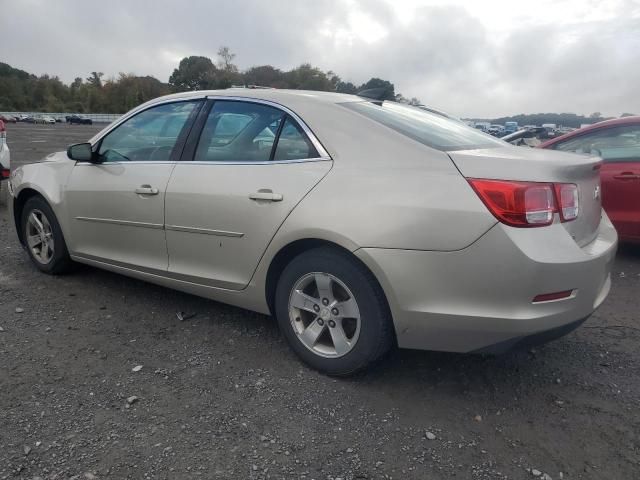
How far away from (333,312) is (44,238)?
291 centimetres

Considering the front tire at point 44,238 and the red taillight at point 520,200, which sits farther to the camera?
the front tire at point 44,238

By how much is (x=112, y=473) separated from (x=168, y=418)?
415mm


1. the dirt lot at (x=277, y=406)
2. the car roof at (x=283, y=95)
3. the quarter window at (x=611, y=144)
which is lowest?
the dirt lot at (x=277, y=406)

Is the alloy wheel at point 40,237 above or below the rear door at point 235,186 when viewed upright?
below

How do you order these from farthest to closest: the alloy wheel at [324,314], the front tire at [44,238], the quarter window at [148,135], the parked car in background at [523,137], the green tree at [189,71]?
1. the green tree at [189,71]
2. the parked car in background at [523,137]
3. the front tire at [44,238]
4. the quarter window at [148,135]
5. the alloy wheel at [324,314]

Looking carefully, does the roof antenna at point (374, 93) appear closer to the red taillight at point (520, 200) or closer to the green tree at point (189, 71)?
the red taillight at point (520, 200)

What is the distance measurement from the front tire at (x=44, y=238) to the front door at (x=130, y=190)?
21 cm

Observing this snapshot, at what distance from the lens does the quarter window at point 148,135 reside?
366 centimetres

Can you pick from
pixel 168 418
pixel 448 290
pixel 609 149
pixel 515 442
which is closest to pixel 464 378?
pixel 515 442

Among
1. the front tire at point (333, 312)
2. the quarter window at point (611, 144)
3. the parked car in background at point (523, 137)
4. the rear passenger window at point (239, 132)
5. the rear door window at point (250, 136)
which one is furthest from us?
the parked car in background at point (523, 137)

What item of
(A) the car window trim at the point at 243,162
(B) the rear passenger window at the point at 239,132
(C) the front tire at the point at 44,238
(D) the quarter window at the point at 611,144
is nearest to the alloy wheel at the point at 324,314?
(A) the car window trim at the point at 243,162

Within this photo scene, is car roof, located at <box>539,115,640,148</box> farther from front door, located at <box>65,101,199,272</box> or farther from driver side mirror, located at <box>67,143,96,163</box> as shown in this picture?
driver side mirror, located at <box>67,143,96,163</box>

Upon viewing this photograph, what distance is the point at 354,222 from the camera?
2.62 meters

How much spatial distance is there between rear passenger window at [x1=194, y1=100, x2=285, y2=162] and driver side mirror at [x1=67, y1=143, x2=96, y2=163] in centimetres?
106
